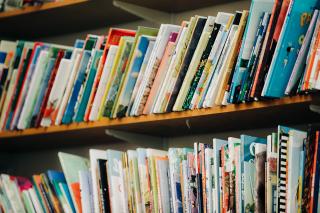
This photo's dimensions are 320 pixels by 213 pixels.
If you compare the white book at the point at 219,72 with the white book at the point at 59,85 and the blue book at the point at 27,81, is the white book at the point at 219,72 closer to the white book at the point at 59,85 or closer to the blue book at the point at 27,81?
the white book at the point at 59,85

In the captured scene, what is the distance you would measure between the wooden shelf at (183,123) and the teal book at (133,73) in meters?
0.05

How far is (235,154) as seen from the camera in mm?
2289

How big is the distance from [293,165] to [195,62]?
19.8 inches

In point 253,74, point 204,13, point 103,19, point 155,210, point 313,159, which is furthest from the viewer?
point 103,19

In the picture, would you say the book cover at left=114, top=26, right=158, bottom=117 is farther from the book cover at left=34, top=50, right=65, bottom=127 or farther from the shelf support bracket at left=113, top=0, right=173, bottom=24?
the book cover at left=34, top=50, right=65, bottom=127

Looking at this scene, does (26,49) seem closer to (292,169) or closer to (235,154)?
(235,154)

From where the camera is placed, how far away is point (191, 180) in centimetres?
242

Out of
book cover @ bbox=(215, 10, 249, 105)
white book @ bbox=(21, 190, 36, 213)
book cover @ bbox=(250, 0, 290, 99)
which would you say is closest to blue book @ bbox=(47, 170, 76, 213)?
white book @ bbox=(21, 190, 36, 213)

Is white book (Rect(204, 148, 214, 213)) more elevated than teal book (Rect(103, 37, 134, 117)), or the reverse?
teal book (Rect(103, 37, 134, 117))

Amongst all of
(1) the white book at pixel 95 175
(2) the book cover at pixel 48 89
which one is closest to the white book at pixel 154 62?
(1) the white book at pixel 95 175

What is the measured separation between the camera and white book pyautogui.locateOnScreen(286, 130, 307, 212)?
2135 mm

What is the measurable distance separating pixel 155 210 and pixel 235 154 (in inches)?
14.6

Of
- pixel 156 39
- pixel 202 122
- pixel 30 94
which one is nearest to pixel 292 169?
pixel 202 122

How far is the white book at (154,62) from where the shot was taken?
2.58 m
